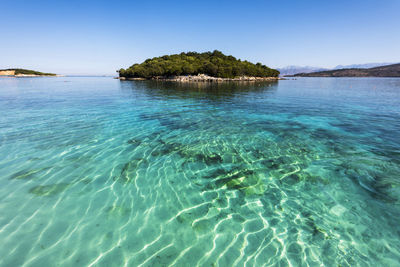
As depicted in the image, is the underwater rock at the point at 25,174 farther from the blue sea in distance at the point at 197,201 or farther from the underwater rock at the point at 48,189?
the underwater rock at the point at 48,189

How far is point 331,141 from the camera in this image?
994 cm

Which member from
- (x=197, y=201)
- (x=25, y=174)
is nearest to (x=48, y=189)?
(x=25, y=174)

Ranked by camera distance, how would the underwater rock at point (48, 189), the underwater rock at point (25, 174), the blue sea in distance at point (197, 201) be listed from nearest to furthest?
the blue sea in distance at point (197, 201) < the underwater rock at point (48, 189) < the underwater rock at point (25, 174)

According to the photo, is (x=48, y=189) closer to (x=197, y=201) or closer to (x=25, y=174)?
(x=25, y=174)

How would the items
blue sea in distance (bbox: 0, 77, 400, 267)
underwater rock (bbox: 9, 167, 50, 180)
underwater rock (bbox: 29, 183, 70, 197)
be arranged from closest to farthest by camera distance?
blue sea in distance (bbox: 0, 77, 400, 267), underwater rock (bbox: 29, 183, 70, 197), underwater rock (bbox: 9, 167, 50, 180)

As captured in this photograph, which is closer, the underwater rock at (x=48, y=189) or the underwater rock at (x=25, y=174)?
the underwater rock at (x=48, y=189)

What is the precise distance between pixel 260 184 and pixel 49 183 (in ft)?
24.6

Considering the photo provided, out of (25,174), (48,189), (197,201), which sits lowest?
(197,201)

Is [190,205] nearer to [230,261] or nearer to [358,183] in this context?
[230,261]

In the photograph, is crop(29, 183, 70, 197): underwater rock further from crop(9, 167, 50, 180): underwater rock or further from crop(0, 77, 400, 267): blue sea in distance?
crop(9, 167, 50, 180): underwater rock

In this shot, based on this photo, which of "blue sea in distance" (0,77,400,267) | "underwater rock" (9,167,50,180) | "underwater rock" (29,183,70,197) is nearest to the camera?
"blue sea in distance" (0,77,400,267)

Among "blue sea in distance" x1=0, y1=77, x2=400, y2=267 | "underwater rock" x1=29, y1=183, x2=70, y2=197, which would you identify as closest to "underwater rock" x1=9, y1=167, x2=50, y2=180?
"blue sea in distance" x1=0, y1=77, x2=400, y2=267

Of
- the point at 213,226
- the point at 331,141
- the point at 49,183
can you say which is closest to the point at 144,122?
the point at 49,183

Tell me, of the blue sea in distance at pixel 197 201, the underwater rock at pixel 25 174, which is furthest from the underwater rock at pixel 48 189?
the underwater rock at pixel 25 174
